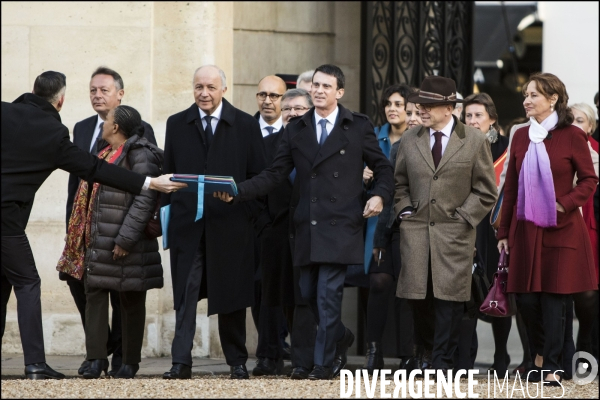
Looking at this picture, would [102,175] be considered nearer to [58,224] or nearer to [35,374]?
[35,374]

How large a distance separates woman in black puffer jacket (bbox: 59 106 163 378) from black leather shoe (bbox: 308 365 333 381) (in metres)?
1.46

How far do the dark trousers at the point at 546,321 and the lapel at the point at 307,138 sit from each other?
5.41 feet

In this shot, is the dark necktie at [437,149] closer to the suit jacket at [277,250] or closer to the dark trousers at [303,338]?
the suit jacket at [277,250]

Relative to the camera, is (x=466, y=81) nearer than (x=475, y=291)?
No

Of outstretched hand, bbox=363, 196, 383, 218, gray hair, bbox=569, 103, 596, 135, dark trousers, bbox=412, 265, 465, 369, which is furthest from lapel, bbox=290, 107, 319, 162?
gray hair, bbox=569, 103, 596, 135

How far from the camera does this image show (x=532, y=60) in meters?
15.4

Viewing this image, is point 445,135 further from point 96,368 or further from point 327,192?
point 96,368

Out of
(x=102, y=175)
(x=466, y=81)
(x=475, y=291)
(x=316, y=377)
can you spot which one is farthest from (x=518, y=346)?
(x=102, y=175)

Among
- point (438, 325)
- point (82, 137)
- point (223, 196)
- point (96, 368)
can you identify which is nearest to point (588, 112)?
point (438, 325)

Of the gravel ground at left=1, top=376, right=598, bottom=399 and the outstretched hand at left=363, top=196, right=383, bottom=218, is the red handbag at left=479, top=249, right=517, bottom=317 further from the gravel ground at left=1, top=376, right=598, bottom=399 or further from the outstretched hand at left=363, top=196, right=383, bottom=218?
the outstretched hand at left=363, top=196, right=383, bottom=218

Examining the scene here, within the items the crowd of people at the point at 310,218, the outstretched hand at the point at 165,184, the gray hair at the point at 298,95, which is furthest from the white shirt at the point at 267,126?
the outstretched hand at the point at 165,184

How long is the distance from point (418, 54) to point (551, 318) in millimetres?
4118

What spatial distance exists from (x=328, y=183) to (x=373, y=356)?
1540 mm

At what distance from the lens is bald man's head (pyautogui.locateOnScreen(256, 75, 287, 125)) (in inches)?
375
